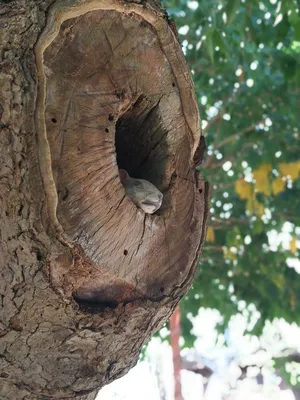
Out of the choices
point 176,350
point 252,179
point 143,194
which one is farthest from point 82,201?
point 252,179

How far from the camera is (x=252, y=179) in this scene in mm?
4324

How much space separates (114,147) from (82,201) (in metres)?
0.14

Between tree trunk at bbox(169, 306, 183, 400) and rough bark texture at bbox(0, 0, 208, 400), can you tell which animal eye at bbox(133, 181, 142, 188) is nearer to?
rough bark texture at bbox(0, 0, 208, 400)

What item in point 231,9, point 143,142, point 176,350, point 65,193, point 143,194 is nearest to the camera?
point 65,193

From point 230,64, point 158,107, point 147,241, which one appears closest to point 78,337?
point 147,241

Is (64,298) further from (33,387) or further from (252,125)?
(252,125)

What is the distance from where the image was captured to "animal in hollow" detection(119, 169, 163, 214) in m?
1.35

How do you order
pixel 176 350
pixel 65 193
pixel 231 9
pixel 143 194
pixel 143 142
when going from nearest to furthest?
pixel 65 193 < pixel 143 194 < pixel 143 142 < pixel 231 9 < pixel 176 350

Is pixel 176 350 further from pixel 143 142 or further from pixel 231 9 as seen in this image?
pixel 143 142

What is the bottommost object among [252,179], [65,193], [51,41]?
[252,179]

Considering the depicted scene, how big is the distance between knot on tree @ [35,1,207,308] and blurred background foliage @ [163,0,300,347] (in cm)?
233

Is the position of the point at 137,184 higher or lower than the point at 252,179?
higher

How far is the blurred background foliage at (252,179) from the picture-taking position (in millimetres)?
4008

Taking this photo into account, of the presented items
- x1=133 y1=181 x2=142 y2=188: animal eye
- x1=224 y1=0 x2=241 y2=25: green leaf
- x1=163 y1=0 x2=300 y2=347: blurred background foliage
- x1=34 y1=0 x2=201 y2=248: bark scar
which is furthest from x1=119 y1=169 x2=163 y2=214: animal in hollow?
x1=163 y1=0 x2=300 y2=347: blurred background foliage
